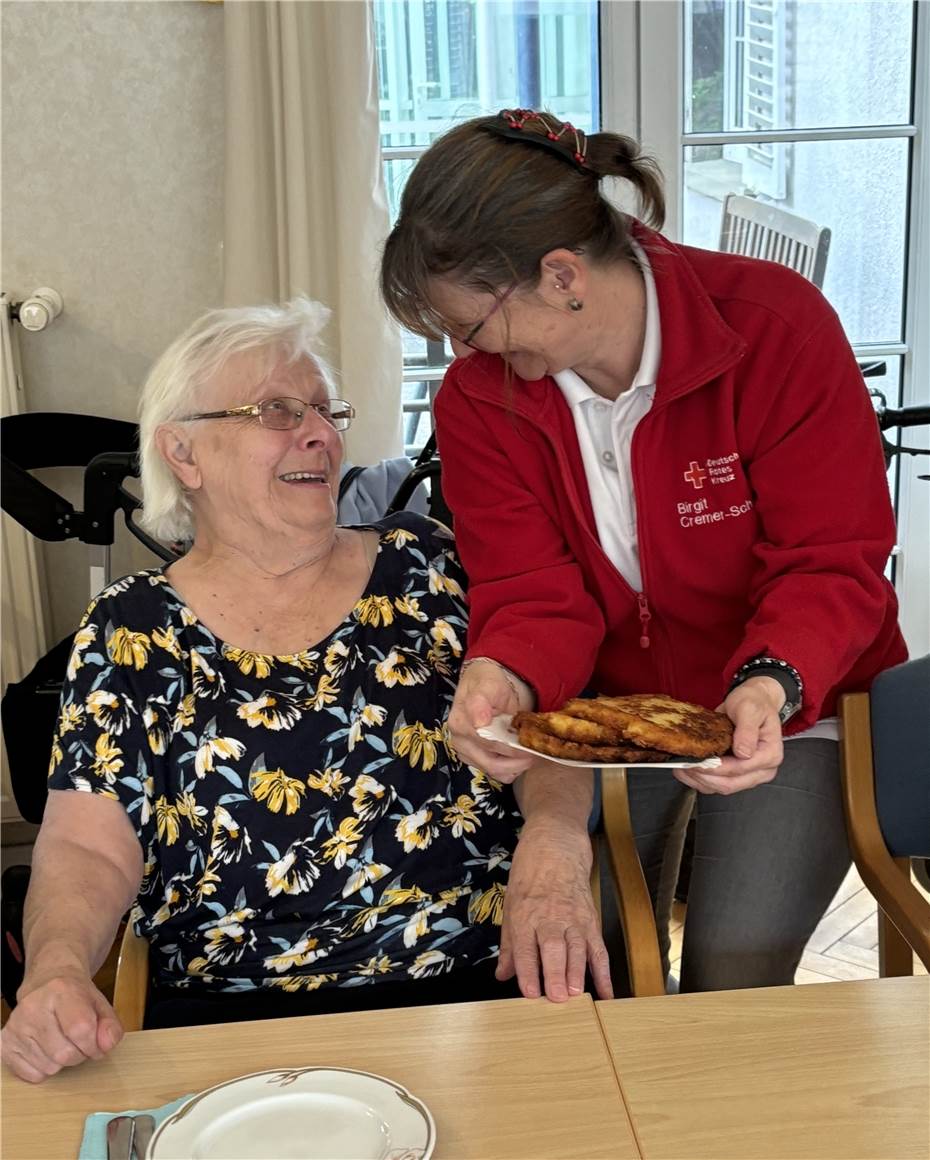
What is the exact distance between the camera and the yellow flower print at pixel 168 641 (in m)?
1.60

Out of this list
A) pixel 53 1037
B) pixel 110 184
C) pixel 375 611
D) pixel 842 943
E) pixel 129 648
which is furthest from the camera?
pixel 110 184

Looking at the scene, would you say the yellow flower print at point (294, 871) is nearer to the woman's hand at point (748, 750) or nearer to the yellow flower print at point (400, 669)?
the yellow flower print at point (400, 669)

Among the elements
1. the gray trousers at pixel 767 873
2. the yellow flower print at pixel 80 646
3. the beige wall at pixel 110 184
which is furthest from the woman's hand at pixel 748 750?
the beige wall at pixel 110 184

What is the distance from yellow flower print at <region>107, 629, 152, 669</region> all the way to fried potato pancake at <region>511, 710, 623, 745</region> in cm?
52

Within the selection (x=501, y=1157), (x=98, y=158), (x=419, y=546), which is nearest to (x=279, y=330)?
(x=419, y=546)

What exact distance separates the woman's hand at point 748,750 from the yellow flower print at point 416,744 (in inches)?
13.6

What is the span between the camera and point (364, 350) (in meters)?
2.96

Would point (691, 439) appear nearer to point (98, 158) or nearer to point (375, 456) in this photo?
A: point (375, 456)

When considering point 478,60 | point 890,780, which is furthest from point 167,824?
point 478,60

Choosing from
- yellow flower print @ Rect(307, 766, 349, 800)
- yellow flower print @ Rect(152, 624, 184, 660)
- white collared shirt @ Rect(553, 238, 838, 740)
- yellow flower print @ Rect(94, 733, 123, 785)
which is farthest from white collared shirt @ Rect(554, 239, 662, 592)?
yellow flower print @ Rect(94, 733, 123, 785)

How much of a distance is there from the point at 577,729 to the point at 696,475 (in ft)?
1.48

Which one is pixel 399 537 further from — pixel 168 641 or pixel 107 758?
pixel 107 758

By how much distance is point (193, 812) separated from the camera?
1.55 meters

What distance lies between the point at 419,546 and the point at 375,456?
1.27 meters
